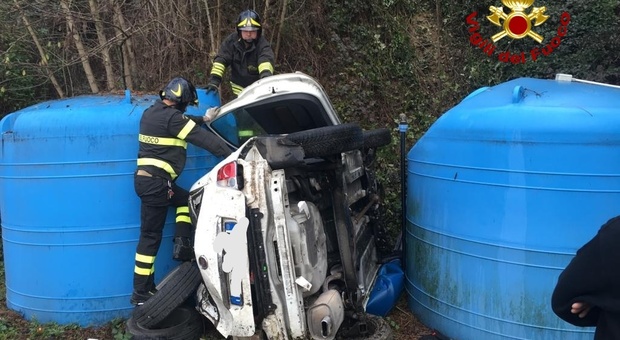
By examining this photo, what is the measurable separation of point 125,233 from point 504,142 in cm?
306

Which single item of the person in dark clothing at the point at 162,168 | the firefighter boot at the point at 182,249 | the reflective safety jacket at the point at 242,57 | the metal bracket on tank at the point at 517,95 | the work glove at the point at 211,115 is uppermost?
the reflective safety jacket at the point at 242,57

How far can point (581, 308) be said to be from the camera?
167 centimetres

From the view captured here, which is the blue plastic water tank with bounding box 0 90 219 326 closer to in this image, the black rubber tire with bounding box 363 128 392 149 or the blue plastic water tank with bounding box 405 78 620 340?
the black rubber tire with bounding box 363 128 392 149

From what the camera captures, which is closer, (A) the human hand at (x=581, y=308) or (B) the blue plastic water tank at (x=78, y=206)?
(A) the human hand at (x=581, y=308)

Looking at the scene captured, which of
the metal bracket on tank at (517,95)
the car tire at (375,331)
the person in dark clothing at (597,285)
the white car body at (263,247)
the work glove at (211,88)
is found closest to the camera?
the person in dark clothing at (597,285)

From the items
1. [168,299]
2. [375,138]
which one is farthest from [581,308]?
[375,138]

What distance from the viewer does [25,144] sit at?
4.39 metres

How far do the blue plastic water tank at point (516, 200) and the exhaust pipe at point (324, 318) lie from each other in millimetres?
992

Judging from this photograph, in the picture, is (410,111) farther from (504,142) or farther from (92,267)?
(92,267)

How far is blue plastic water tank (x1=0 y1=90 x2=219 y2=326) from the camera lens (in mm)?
4273

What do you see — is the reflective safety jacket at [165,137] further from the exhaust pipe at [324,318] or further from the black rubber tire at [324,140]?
the exhaust pipe at [324,318]

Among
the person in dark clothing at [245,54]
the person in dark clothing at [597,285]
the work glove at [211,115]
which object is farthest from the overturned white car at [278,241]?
the person in dark clothing at [597,285]

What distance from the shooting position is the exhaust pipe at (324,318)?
336 centimetres

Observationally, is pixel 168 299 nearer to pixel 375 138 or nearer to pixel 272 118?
pixel 272 118
